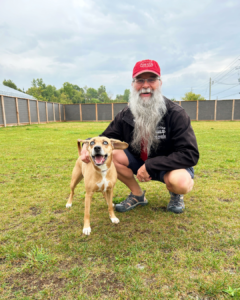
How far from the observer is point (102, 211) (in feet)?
10.8

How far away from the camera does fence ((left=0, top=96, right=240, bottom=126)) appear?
23.2 meters

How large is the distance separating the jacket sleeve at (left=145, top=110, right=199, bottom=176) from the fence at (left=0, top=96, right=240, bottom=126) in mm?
20996

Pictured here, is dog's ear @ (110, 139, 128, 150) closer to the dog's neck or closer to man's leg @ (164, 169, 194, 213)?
the dog's neck

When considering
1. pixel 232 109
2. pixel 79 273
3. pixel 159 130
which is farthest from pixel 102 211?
pixel 232 109

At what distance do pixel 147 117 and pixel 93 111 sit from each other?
30459 millimetres

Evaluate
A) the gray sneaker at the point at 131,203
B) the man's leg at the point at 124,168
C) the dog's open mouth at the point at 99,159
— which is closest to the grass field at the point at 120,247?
the gray sneaker at the point at 131,203

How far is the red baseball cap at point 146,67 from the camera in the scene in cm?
318

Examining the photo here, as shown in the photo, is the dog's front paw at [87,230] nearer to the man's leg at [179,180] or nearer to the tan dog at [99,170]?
the tan dog at [99,170]

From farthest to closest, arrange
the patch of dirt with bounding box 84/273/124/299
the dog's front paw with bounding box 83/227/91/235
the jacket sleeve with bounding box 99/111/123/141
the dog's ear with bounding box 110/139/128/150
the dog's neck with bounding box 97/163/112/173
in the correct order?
1. the jacket sleeve with bounding box 99/111/123/141
2. the dog's ear with bounding box 110/139/128/150
3. the dog's neck with bounding box 97/163/112/173
4. the dog's front paw with bounding box 83/227/91/235
5. the patch of dirt with bounding box 84/273/124/299

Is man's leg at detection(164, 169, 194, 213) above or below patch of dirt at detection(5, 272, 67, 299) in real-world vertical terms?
above

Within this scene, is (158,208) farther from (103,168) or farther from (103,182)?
(103,168)

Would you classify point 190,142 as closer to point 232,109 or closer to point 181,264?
point 181,264

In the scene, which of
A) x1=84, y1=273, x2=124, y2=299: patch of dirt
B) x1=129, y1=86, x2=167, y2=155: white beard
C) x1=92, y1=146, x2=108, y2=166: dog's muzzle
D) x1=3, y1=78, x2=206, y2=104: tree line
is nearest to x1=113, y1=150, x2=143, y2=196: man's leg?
x1=129, y1=86, x2=167, y2=155: white beard

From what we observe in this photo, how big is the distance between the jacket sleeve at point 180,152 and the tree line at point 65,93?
85.5 m
